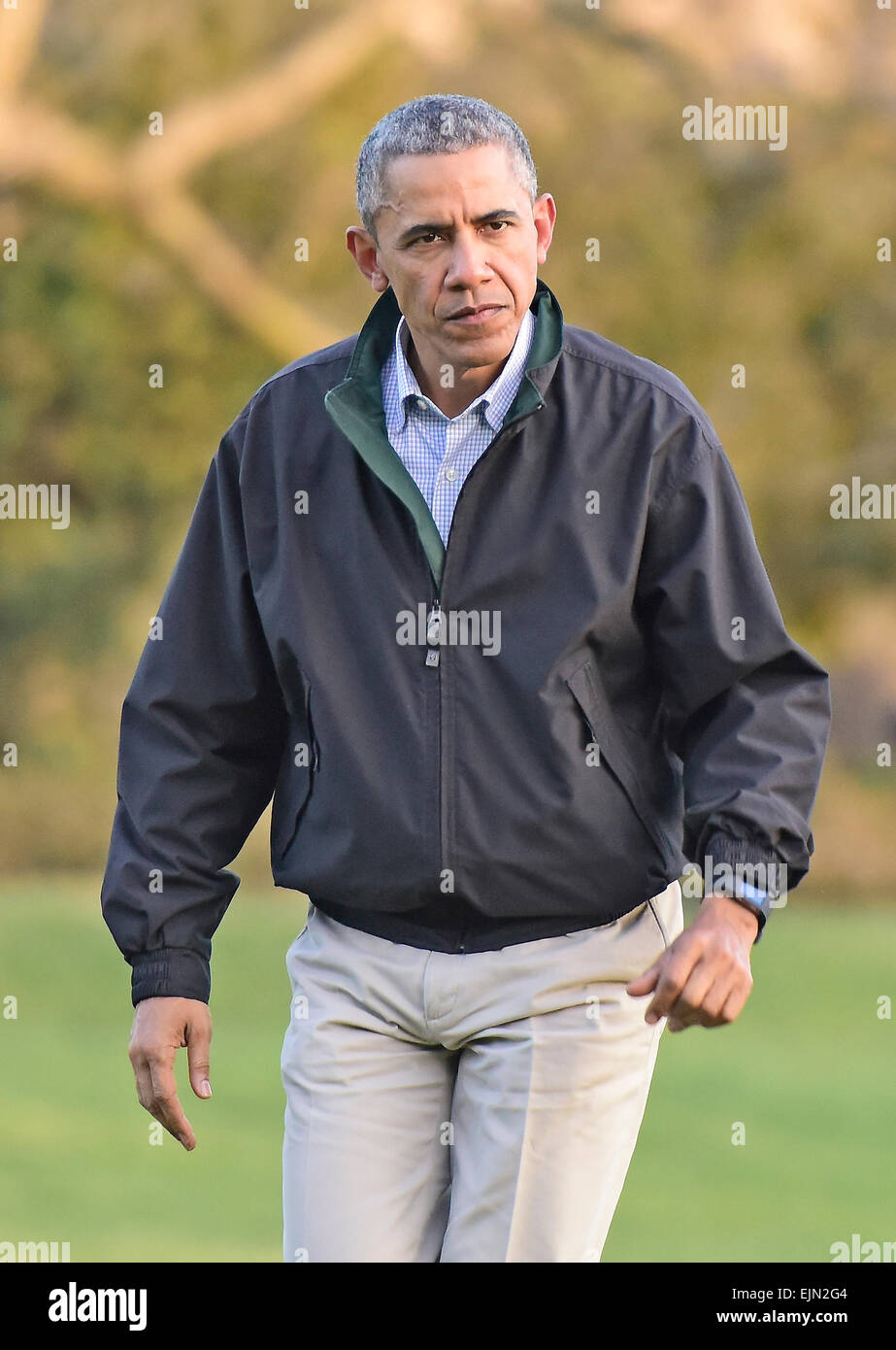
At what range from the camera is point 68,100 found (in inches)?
382

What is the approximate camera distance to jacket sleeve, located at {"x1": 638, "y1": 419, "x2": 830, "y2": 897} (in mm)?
1951

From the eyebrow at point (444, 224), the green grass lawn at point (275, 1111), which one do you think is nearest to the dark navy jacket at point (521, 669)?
the eyebrow at point (444, 224)

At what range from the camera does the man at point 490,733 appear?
6.45 ft

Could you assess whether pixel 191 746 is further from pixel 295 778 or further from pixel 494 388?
pixel 494 388

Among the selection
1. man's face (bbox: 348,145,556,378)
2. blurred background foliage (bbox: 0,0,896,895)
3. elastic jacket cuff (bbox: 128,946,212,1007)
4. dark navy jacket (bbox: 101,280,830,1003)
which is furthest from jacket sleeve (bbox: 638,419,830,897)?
blurred background foliage (bbox: 0,0,896,895)

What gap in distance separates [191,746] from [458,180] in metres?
0.67

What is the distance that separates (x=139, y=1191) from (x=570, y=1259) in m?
3.03

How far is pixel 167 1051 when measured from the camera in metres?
2.10

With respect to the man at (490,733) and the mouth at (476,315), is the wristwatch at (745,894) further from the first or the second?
the mouth at (476,315)

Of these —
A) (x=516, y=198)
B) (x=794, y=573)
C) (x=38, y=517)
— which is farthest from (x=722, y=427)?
(x=516, y=198)

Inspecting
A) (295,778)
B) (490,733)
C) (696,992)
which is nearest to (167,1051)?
(295,778)

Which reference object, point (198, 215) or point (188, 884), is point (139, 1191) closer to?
point (188, 884)

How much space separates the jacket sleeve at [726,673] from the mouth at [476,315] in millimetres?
235

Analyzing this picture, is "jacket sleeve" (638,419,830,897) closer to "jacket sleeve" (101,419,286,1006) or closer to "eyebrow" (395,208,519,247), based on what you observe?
"eyebrow" (395,208,519,247)
